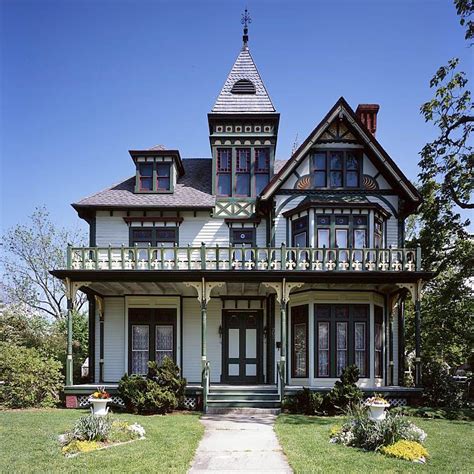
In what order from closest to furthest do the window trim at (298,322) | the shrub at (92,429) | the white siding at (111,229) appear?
the shrub at (92,429), the window trim at (298,322), the white siding at (111,229)

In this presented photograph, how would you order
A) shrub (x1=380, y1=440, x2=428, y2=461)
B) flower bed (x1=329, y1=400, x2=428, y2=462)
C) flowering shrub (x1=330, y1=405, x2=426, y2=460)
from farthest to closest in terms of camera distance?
flowering shrub (x1=330, y1=405, x2=426, y2=460), flower bed (x1=329, y1=400, x2=428, y2=462), shrub (x1=380, y1=440, x2=428, y2=461)

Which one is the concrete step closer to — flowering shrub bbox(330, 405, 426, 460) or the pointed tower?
flowering shrub bbox(330, 405, 426, 460)

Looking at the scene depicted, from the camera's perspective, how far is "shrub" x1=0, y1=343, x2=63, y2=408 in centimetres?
1994

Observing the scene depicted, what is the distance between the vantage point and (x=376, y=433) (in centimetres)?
1240

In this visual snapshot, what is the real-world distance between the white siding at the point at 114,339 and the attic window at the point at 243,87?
32.8 ft

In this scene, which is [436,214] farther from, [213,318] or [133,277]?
[133,277]

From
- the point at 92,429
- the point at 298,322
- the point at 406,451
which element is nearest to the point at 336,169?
the point at 298,322

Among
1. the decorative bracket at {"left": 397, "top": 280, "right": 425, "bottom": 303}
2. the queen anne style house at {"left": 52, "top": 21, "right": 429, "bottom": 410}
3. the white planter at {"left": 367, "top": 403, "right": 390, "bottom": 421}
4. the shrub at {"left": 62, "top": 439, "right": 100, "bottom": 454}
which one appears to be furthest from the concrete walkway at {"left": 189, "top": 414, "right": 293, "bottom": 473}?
the decorative bracket at {"left": 397, "top": 280, "right": 425, "bottom": 303}

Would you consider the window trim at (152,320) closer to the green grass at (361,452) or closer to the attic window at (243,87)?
the green grass at (361,452)

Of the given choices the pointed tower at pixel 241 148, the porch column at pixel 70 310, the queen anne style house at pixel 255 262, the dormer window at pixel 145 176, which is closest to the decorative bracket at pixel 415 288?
the queen anne style house at pixel 255 262

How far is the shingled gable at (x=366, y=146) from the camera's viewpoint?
73.3 feet

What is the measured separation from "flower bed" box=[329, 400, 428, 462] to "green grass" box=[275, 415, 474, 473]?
240mm

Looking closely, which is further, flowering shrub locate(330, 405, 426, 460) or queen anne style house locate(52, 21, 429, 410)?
queen anne style house locate(52, 21, 429, 410)

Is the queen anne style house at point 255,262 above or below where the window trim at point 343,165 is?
below
